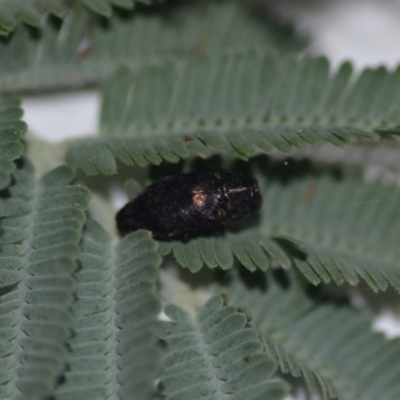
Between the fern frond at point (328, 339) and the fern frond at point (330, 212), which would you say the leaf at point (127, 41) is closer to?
the fern frond at point (330, 212)

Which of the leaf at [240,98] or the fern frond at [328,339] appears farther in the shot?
the leaf at [240,98]

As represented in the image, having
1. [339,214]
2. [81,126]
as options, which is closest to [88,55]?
[81,126]

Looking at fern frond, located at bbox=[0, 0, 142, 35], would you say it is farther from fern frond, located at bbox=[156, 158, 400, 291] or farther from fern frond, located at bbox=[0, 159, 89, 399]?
fern frond, located at bbox=[156, 158, 400, 291]

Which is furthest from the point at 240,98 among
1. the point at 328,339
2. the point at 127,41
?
the point at 328,339

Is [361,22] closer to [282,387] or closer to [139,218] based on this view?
[139,218]

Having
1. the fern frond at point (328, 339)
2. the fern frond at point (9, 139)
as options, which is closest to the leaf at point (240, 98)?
the fern frond at point (9, 139)

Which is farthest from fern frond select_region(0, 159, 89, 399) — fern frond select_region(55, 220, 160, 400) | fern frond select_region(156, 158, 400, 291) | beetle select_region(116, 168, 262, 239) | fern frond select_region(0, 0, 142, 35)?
fern frond select_region(156, 158, 400, 291)
